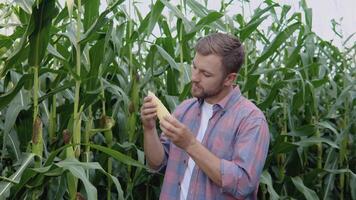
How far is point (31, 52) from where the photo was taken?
6.75 feet

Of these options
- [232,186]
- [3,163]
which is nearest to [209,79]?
[232,186]

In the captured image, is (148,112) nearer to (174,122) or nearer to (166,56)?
(174,122)

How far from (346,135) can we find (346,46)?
2.02ft

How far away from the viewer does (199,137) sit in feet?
7.34

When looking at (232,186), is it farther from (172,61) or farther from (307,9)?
(307,9)

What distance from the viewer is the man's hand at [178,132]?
198 cm

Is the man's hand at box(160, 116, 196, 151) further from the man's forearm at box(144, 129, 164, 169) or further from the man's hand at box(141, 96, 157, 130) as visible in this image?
the man's forearm at box(144, 129, 164, 169)

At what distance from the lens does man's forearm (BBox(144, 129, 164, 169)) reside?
2256 millimetres

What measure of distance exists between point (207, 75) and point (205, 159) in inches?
11.7

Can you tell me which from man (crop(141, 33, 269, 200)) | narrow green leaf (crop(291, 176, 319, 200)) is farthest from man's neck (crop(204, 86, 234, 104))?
narrow green leaf (crop(291, 176, 319, 200))

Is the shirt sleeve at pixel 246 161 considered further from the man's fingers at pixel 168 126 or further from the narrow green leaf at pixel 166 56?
the narrow green leaf at pixel 166 56

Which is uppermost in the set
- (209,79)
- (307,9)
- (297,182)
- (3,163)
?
(307,9)

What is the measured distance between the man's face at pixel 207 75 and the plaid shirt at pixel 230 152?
0.10 m

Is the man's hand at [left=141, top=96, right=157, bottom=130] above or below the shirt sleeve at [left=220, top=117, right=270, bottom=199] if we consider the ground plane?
above
